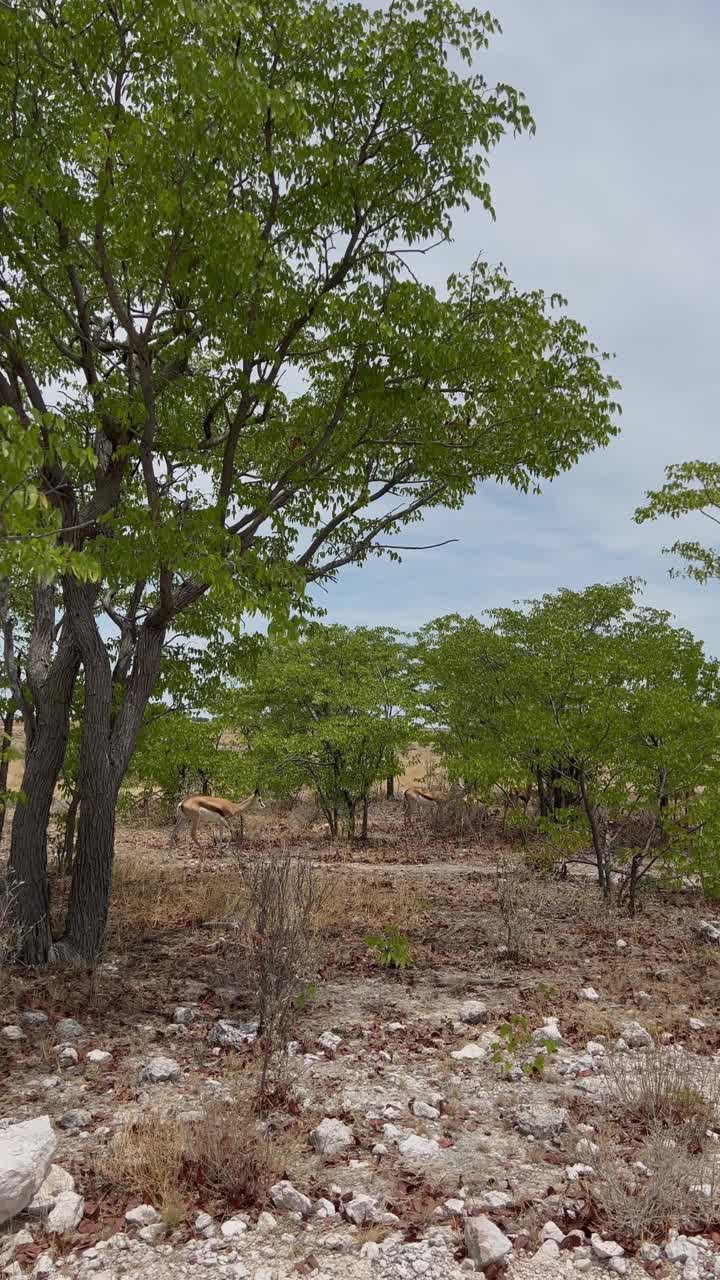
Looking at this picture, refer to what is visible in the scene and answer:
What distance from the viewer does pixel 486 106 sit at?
29.0ft

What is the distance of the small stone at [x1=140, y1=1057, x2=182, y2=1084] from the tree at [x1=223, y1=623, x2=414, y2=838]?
1450 centimetres

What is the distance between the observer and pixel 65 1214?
449 cm

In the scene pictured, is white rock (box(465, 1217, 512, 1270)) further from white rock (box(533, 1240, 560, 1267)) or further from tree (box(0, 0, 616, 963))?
tree (box(0, 0, 616, 963))

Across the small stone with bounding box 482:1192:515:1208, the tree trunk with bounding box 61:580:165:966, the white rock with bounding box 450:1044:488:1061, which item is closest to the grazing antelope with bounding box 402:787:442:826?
the tree trunk with bounding box 61:580:165:966

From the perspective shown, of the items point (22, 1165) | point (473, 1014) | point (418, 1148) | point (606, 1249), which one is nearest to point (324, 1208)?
point (418, 1148)

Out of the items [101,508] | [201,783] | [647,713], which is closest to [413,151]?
[101,508]

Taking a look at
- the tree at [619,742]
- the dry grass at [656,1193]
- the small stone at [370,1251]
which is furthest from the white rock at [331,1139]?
the tree at [619,742]

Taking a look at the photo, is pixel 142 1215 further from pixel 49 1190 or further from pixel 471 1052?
pixel 471 1052

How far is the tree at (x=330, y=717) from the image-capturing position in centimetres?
2217

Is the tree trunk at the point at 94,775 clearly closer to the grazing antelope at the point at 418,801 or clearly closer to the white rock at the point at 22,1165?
the white rock at the point at 22,1165

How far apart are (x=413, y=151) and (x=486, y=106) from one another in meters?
0.84

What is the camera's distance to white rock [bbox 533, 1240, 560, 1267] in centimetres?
416

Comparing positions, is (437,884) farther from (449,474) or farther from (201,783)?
(201,783)

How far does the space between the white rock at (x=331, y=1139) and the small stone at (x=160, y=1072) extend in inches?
58.6
